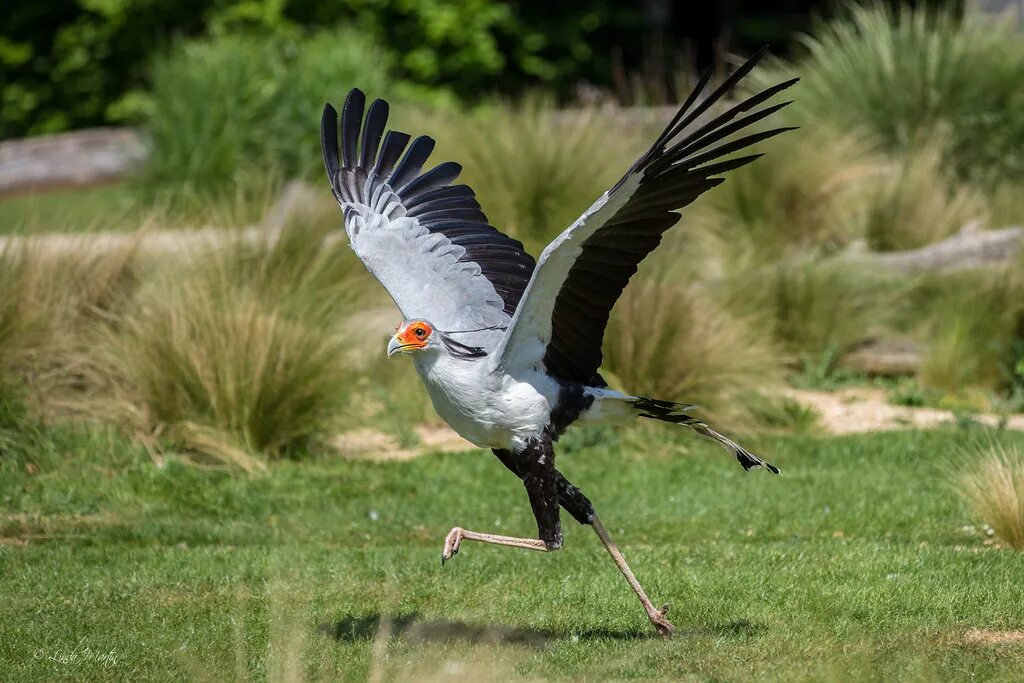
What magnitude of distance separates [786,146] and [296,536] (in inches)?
Answer: 250

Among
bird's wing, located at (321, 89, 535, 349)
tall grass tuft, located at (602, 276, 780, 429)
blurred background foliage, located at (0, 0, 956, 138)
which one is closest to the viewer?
bird's wing, located at (321, 89, 535, 349)

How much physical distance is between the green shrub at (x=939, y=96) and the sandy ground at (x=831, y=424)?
379 centimetres

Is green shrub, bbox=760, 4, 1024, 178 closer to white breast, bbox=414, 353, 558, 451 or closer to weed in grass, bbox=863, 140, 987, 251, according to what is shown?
weed in grass, bbox=863, 140, 987, 251

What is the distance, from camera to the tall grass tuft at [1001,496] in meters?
6.10

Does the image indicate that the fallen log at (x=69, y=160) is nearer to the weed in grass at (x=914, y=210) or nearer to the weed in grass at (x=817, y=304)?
the weed in grass at (x=817, y=304)

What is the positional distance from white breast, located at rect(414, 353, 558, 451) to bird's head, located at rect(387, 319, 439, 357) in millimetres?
71

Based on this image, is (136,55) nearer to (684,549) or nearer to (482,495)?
(482,495)

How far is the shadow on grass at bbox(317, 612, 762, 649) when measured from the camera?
5.08m

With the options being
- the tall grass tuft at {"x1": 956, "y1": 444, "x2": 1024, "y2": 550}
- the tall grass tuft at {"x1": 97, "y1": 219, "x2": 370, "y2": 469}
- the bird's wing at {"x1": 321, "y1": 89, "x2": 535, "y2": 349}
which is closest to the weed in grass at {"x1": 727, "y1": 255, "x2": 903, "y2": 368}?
the tall grass tuft at {"x1": 97, "y1": 219, "x2": 370, "y2": 469}

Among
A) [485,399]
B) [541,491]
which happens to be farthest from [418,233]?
[541,491]

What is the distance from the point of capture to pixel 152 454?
7.70 metres

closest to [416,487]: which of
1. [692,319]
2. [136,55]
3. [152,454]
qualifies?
[152,454]

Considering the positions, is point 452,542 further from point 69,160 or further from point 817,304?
point 69,160

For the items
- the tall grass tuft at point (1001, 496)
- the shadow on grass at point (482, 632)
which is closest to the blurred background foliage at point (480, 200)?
the shadow on grass at point (482, 632)
